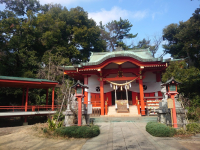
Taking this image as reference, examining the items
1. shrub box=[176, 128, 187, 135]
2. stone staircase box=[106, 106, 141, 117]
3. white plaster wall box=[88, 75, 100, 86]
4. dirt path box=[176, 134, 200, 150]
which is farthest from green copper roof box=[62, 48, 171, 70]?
dirt path box=[176, 134, 200, 150]

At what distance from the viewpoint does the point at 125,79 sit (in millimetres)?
13891

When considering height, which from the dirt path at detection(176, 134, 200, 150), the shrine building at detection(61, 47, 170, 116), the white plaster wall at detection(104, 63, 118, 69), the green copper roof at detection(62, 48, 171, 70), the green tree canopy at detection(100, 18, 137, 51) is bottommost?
the dirt path at detection(176, 134, 200, 150)

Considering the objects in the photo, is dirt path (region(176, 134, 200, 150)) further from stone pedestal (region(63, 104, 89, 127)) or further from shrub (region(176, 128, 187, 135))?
stone pedestal (region(63, 104, 89, 127))

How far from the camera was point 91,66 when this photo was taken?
1353cm

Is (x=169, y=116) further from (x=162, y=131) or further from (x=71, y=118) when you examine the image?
(x=71, y=118)

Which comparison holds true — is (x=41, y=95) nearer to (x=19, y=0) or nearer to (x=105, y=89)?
(x=105, y=89)

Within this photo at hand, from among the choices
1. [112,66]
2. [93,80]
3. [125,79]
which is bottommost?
[125,79]

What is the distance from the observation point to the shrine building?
502 inches

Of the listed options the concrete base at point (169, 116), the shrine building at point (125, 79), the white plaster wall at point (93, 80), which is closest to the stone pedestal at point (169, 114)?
the concrete base at point (169, 116)

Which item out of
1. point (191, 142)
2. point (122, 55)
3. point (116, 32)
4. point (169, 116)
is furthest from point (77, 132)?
point (116, 32)

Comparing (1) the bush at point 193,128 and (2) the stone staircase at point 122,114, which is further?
(2) the stone staircase at point 122,114

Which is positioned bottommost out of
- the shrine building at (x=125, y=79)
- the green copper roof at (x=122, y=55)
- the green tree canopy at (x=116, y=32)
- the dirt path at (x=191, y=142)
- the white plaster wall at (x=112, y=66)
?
the dirt path at (x=191, y=142)

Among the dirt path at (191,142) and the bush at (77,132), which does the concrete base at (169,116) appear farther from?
the bush at (77,132)

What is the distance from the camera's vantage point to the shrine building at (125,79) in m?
12.8
